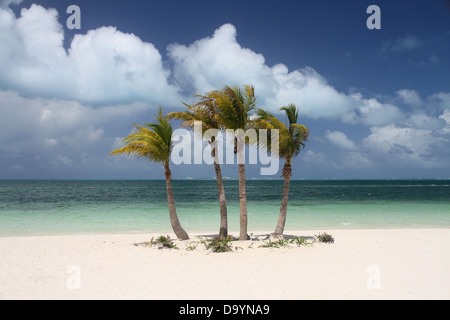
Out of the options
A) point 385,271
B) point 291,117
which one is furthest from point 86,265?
point 291,117

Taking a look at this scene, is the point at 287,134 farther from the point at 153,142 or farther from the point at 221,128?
the point at 153,142

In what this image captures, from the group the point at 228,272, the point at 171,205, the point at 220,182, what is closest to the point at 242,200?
the point at 220,182

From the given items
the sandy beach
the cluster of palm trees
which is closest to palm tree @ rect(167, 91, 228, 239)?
the cluster of palm trees

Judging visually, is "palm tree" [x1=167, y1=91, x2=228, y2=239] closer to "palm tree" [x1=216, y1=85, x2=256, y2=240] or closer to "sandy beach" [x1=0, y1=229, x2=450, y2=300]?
"palm tree" [x1=216, y1=85, x2=256, y2=240]

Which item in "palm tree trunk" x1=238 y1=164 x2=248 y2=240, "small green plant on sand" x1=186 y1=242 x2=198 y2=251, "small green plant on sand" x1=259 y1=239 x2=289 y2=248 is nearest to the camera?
"small green plant on sand" x1=186 y1=242 x2=198 y2=251

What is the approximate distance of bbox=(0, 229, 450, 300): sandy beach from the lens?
19.7 feet

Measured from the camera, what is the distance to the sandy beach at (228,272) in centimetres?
602

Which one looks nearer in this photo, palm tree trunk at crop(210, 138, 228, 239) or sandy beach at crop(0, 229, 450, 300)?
sandy beach at crop(0, 229, 450, 300)
